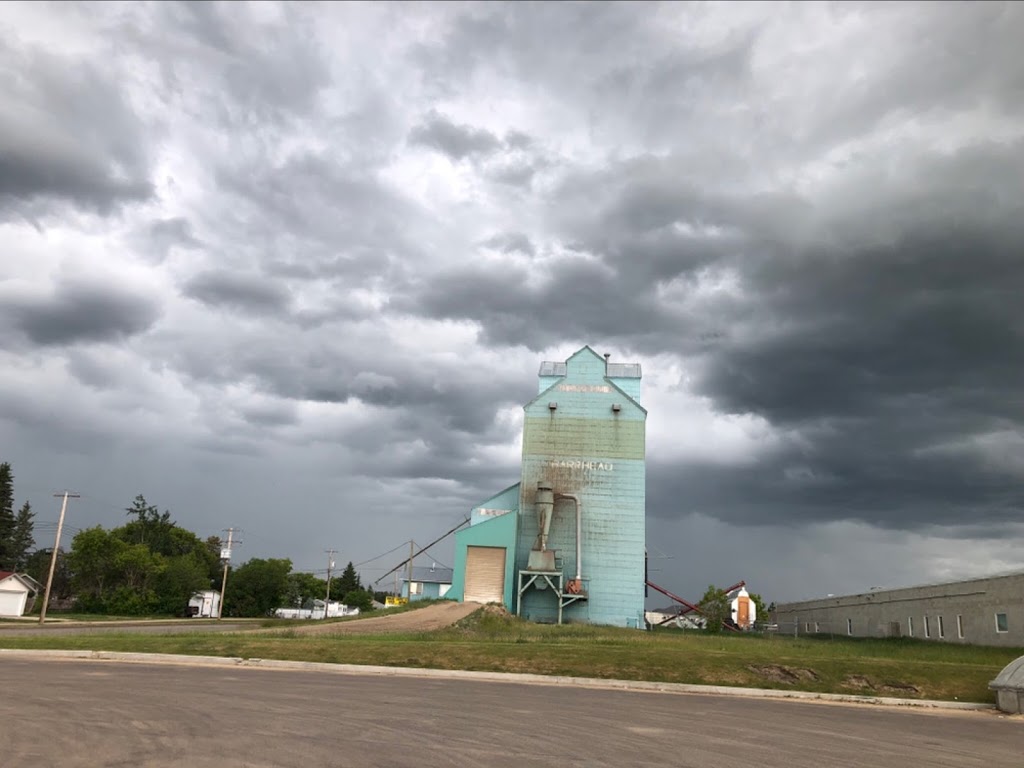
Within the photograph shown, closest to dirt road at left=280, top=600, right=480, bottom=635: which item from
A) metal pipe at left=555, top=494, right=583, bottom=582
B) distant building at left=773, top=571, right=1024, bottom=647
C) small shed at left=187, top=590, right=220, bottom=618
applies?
metal pipe at left=555, top=494, right=583, bottom=582

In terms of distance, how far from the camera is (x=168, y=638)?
3014 centimetres

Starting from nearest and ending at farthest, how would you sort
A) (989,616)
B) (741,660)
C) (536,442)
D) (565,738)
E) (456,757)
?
1. (456,757)
2. (565,738)
3. (741,660)
4. (989,616)
5. (536,442)

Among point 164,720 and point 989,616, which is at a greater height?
point 989,616

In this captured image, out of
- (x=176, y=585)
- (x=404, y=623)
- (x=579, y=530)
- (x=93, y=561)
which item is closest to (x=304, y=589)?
(x=176, y=585)

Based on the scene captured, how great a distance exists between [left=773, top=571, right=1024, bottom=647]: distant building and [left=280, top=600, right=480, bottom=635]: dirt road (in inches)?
1035

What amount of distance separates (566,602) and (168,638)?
99.8 feet

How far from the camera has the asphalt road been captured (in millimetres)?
10438

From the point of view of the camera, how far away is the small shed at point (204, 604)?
286 ft

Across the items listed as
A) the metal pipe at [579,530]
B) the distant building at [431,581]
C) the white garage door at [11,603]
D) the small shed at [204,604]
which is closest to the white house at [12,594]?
the white garage door at [11,603]

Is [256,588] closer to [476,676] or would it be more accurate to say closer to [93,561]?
[93,561]

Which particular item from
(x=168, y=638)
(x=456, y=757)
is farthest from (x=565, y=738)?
(x=168, y=638)

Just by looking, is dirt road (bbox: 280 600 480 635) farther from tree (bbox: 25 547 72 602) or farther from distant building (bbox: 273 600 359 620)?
tree (bbox: 25 547 72 602)

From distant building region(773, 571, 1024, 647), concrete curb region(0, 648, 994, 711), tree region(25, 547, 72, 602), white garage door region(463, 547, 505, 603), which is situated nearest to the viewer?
concrete curb region(0, 648, 994, 711)

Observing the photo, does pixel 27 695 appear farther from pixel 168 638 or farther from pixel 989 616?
pixel 989 616
